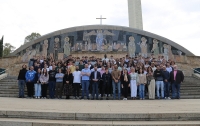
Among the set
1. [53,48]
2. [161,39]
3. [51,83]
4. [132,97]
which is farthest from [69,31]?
[132,97]

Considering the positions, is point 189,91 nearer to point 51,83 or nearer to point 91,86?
point 91,86

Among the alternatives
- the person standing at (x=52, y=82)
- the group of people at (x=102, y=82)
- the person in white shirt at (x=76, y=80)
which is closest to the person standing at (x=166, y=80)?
the group of people at (x=102, y=82)

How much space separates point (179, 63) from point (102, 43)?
7.55m

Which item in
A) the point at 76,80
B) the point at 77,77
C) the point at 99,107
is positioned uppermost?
the point at 77,77

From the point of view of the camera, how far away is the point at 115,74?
8.89m

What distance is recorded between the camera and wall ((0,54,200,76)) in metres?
18.7

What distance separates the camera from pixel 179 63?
18688 mm

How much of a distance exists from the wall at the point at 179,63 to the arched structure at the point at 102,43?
66 centimetres

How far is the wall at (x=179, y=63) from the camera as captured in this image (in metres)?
18.7

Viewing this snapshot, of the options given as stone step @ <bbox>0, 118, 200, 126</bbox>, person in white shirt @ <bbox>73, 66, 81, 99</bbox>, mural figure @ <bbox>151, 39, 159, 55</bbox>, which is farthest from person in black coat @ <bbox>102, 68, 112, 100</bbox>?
mural figure @ <bbox>151, 39, 159, 55</bbox>

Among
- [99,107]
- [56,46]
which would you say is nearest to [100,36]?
[56,46]

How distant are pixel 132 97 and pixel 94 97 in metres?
1.76

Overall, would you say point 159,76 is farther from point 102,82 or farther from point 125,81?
point 102,82

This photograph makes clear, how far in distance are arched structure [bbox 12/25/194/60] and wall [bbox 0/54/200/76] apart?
26.0 inches
